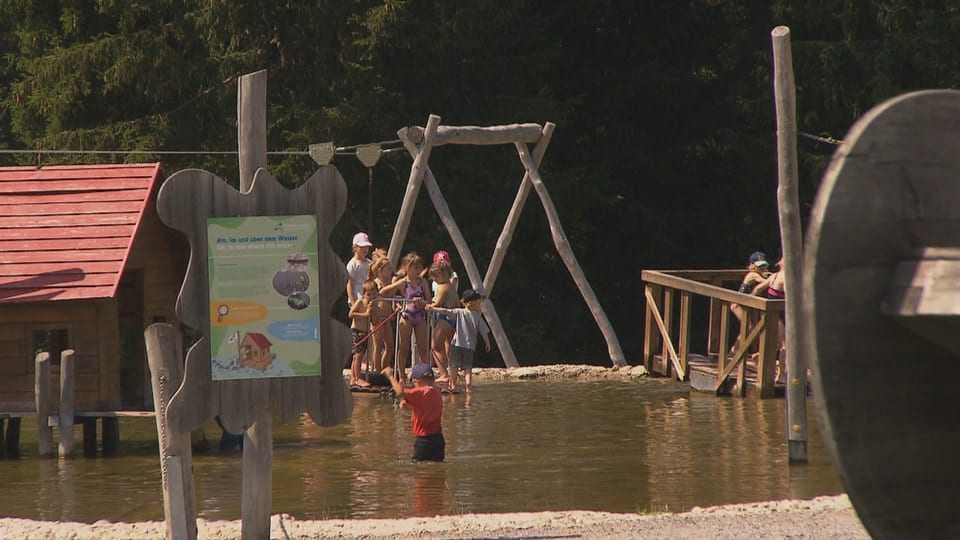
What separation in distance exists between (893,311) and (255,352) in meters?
6.09

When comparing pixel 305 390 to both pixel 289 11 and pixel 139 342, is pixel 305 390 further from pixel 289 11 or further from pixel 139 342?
pixel 289 11

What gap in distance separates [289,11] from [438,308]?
13655 millimetres

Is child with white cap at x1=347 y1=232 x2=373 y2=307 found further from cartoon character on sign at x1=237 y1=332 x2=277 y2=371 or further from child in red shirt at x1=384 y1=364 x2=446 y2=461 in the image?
cartoon character on sign at x1=237 y1=332 x2=277 y2=371

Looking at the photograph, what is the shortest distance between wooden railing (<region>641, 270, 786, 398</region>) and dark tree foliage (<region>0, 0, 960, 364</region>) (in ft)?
29.9

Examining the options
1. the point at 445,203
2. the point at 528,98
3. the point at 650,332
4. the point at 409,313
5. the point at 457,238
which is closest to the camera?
the point at 409,313

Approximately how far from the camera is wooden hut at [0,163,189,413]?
1463cm

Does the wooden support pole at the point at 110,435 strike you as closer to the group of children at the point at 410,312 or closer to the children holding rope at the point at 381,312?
the group of children at the point at 410,312

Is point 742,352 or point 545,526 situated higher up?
point 742,352

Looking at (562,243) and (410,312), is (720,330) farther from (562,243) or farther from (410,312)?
(562,243)

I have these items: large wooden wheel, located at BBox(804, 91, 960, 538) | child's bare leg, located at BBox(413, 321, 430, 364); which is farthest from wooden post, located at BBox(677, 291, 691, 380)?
large wooden wheel, located at BBox(804, 91, 960, 538)

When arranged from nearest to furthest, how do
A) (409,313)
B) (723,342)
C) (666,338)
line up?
(409,313) < (723,342) < (666,338)

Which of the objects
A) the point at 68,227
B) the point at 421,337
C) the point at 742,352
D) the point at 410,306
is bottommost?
the point at 742,352

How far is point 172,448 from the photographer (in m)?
8.16

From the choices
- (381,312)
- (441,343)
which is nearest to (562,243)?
(441,343)
